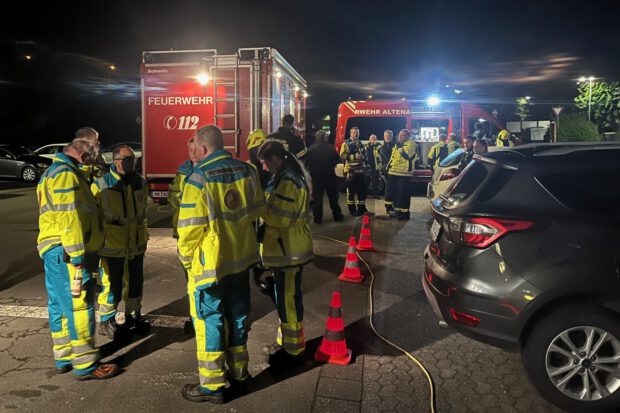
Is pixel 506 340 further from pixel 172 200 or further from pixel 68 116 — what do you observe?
pixel 68 116

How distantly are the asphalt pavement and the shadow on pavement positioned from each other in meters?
0.04

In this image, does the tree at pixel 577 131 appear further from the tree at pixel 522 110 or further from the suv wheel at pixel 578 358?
the suv wheel at pixel 578 358

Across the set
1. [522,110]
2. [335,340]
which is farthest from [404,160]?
[522,110]

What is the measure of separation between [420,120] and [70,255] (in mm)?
12551

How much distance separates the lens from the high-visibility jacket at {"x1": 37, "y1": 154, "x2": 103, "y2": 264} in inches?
143

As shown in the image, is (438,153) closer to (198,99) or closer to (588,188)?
(198,99)

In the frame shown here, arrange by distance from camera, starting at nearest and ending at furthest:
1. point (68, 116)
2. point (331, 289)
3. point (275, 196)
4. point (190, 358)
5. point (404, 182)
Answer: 1. point (275, 196)
2. point (190, 358)
3. point (331, 289)
4. point (404, 182)
5. point (68, 116)

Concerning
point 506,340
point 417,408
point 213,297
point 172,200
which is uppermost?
point 172,200

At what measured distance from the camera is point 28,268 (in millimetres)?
6992

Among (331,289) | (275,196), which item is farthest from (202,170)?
(331,289)

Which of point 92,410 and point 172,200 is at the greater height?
point 172,200

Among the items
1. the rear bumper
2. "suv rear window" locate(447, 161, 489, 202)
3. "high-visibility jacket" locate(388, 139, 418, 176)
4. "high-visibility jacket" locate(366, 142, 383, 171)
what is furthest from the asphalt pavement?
"high-visibility jacket" locate(366, 142, 383, 171)

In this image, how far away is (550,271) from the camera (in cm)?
328

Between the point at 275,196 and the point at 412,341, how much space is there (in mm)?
1821
